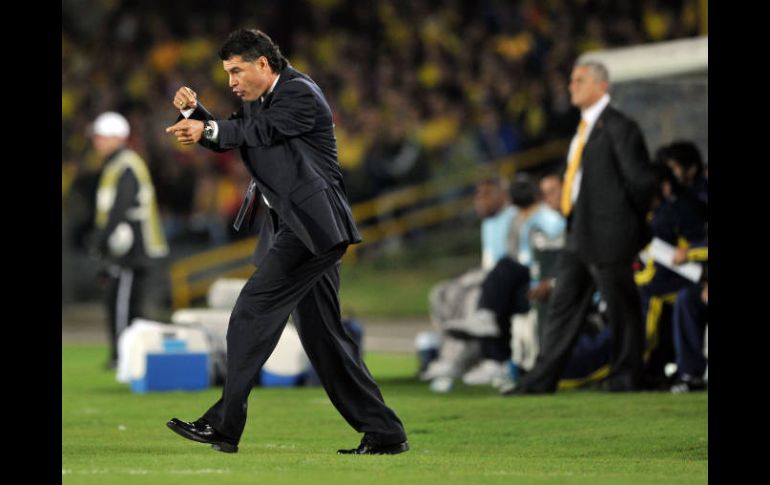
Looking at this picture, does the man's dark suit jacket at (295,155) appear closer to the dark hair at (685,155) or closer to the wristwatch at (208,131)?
the wristwatch at (208,131)

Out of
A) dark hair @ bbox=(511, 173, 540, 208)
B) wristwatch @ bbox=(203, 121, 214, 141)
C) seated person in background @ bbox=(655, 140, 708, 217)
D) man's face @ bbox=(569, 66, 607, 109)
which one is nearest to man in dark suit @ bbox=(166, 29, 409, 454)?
wristwatch @ bbox=(203, 121, 214, 141)

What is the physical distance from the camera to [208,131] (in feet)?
26.2

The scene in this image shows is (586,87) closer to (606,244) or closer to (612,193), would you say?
(612,193)

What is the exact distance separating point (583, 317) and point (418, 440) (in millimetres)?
2755

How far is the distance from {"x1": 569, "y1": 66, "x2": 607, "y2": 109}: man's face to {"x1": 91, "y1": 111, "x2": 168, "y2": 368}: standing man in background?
5283mm

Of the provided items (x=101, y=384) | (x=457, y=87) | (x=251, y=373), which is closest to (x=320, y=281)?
(x=251, y=373)

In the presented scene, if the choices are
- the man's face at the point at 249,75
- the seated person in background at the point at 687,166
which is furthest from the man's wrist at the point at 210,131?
the seated person in background at the point at 687,166

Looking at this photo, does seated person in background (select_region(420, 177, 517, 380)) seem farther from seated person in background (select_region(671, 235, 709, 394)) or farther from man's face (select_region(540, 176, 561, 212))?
seated person in background (select_region(671, 235, 709, 394))

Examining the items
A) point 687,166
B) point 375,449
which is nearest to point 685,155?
point 687,166

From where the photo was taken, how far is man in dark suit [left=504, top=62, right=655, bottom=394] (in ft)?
39.4

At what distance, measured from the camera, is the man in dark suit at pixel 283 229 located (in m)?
8.14
